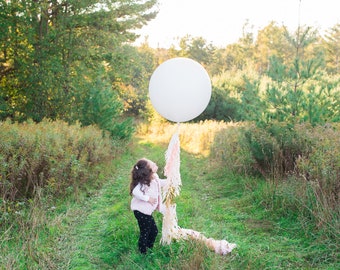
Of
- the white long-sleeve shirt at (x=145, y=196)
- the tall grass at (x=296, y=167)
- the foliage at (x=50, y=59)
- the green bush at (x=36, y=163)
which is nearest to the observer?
the white long-sleeve shirt at (x=145, y=196)

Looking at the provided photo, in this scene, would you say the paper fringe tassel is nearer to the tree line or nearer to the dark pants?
the dark pants

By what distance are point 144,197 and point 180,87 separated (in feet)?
4.66

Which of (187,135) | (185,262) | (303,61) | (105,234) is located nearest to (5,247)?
(105,234)

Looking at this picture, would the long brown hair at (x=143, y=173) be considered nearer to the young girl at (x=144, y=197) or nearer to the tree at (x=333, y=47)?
the young girl at (x=144, y=197)

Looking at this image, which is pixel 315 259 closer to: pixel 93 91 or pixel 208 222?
pixel 208 222

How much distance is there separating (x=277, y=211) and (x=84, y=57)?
423 inches

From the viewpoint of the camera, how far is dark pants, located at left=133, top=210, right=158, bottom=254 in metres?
4.34

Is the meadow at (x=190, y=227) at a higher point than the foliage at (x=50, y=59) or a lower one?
lower

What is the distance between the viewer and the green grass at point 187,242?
411 centimetres

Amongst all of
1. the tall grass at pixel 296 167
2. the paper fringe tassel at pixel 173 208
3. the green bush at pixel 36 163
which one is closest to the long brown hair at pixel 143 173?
the paper fringe tassel at pixel 173 208

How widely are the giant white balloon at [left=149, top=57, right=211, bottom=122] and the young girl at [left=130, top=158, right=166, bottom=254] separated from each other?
0.75 meters

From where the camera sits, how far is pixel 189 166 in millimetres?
11188

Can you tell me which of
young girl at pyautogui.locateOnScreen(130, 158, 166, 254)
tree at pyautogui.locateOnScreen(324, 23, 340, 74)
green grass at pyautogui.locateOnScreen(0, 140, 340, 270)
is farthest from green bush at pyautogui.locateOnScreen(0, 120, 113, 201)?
tree at pyautogui.locateOnScreen(324, 23, 340, 74)

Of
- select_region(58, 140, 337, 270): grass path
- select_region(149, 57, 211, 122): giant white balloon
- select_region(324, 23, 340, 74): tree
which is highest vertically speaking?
select_region(324, 23, 340, 74): tree
